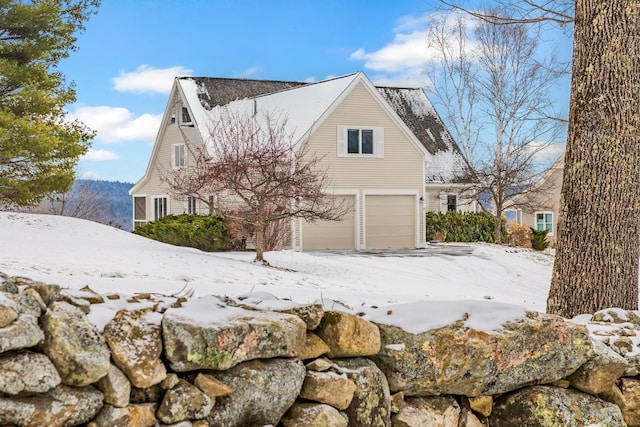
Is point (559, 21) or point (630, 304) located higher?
point (559, 21)

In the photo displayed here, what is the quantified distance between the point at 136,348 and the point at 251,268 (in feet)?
35.7

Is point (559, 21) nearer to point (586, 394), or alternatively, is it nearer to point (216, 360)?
point (586, 394)

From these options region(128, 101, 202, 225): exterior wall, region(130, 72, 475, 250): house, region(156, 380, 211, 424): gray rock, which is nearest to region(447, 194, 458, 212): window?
region(130, 72, 475, 250): house

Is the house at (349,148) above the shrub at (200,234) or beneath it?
above

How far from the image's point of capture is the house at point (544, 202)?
26812 millimetres

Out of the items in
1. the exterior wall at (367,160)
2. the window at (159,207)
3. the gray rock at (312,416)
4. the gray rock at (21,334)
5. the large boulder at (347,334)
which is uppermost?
the exterior wall at (367,160)

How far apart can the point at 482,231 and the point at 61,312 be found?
25024mm

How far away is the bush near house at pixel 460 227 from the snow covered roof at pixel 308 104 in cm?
152

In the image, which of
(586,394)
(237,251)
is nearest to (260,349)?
(586,394)

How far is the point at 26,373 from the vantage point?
278cm

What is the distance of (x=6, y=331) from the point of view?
9.08ft

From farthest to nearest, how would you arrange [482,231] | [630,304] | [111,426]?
[482,231] < [630,304] < [111,426]

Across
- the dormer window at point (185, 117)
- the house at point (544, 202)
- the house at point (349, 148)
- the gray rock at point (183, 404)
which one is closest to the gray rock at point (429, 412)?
the gray rock at point (183, 404)

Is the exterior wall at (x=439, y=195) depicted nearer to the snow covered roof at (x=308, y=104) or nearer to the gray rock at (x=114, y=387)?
the snow covered roof at (x=308, y=104)
